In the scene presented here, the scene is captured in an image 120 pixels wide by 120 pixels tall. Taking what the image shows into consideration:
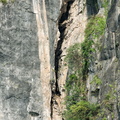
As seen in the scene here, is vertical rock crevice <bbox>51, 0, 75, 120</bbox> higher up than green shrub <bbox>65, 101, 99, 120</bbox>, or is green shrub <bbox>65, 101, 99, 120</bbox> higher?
vertical rock crevice <bbox>51, 0, 75, 120</bbox>

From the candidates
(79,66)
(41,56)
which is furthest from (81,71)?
(41,56)

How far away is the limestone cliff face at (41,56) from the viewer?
1387 cm

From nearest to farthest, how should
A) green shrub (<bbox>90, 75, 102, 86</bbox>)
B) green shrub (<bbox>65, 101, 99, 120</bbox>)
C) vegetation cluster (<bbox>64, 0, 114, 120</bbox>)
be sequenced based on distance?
green shrub (<bbox>65, 101, 99, 120</bbox>), green shrub (<bbox>90, 75, 102, 86</bbox>), vegetation cluster (<bbox>64, 0, 114, 120</bbox>)

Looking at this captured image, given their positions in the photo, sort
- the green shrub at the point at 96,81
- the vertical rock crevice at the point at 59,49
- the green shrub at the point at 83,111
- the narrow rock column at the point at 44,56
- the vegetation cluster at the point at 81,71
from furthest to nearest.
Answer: the vertical rock crevice at the point at 59,49
the narrow rock column at the point at 44,56
the vegetation cluster at the point at 81,71
the green shrub at the point at 96,81
the green shrub at the point at 83,111

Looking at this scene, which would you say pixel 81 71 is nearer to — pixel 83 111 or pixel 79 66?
pixel 79 66

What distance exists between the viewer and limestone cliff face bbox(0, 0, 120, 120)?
13.9 m

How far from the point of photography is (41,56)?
15.5 metres

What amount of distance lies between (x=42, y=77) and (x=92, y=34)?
2.42m

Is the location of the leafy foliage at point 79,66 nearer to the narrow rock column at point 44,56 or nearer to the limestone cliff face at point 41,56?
the limestone cliff face at point 41,56

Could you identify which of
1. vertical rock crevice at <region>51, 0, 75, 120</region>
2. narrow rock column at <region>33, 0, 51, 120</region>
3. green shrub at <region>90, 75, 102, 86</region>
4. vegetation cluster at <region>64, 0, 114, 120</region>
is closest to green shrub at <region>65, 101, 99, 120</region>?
vegetation cluster at <region>64, 0, 114, 120</region>

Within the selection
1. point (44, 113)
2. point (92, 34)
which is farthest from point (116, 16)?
point (44, 113)

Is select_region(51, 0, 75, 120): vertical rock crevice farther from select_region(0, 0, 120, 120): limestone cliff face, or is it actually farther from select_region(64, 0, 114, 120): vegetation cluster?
select_region(64, 0, 114, 120): vegetation cluster

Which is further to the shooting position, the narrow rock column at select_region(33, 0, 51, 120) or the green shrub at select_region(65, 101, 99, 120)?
the narrow rock column at select_region(33, 0, 51, 120)

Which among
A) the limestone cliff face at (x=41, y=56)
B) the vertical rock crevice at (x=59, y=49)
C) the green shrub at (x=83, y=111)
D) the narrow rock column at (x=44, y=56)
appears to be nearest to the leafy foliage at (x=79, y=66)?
the green shrub at (x=83, y=111)
